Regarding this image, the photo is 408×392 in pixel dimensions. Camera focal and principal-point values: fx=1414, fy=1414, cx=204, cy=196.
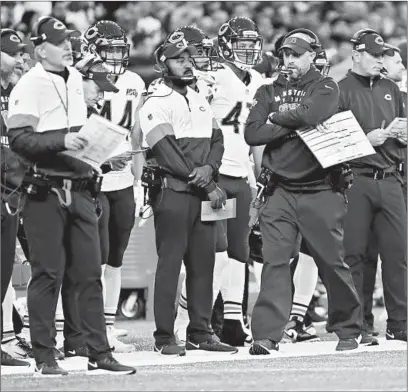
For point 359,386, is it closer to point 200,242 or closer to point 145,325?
point 200,242

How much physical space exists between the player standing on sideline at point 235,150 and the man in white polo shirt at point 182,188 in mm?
687

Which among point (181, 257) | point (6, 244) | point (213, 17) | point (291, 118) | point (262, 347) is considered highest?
point (213, 17)

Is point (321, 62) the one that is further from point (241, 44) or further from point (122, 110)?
point (122, 110)

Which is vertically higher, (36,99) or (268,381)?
(36,99)

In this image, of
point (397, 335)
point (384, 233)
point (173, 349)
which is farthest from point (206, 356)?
point (384, 233)

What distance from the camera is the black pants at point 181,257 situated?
9734 mm

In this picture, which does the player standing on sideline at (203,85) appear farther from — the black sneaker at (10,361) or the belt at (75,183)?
the belt at (75,183)

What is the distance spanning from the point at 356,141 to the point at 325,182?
37 centimetres

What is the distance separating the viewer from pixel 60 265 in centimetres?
829

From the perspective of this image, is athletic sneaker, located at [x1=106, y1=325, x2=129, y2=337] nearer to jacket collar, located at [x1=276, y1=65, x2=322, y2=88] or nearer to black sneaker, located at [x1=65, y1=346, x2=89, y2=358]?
black sneaker, located at [x1=65, y1=346, x2=89, y2=358]

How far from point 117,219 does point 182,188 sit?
2.36ft

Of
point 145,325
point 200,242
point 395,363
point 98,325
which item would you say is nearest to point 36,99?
point 98,325

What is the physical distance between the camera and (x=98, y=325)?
8.28 m

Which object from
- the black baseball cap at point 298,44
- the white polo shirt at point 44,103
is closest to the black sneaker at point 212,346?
the black baseball cap at point 298,44
